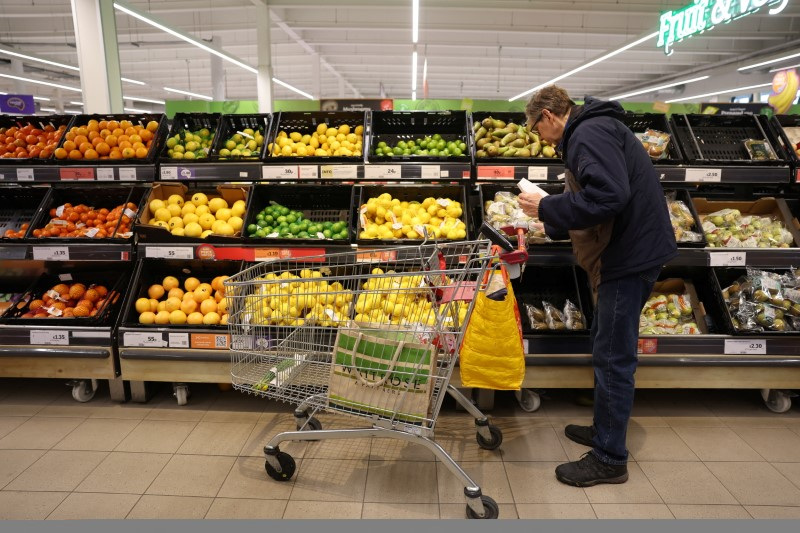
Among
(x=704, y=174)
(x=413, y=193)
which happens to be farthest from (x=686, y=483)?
(x=413, y=193)

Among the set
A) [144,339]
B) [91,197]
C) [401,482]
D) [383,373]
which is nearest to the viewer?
[383,373]

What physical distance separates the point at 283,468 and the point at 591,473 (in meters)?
1.51

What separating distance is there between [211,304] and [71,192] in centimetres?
153

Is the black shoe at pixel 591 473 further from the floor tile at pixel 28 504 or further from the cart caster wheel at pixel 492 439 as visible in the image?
the floor tile at pixel 28 504

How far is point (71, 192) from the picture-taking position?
3764mm

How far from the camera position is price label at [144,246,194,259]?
3.32 metres

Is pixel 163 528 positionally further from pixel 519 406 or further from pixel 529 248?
pixel 529 248

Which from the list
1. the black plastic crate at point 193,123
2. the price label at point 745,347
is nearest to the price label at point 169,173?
the black plastic crate at point 193,123

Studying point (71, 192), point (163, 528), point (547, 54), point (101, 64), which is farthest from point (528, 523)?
point (547, 54)

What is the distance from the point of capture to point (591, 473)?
2.49m

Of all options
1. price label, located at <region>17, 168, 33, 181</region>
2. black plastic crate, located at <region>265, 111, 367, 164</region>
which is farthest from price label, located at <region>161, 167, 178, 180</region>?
price label, located at <region>17, 168, 33, 181</region>

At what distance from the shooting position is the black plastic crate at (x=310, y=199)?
3.62 meters

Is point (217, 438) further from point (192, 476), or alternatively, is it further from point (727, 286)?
point (727, 286)

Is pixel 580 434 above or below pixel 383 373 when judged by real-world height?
below
